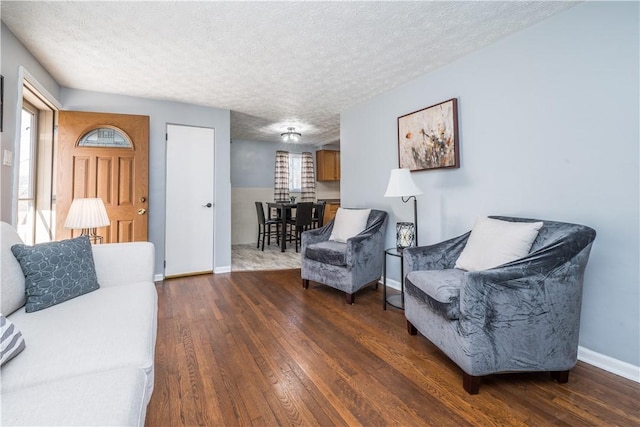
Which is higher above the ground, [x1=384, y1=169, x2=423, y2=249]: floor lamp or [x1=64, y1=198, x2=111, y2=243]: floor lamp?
[x1=384, y1=169, x2=423, y2=249]: floor lamp

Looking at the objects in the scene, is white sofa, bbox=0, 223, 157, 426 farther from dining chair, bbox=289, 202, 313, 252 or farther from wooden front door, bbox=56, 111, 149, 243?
Result: dining chair, bbox=289, 202, 313, 252

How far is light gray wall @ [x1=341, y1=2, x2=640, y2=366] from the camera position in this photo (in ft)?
5.44

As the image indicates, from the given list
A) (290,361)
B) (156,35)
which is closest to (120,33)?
(156,35)

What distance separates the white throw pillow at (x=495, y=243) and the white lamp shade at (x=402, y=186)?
1.93 feet

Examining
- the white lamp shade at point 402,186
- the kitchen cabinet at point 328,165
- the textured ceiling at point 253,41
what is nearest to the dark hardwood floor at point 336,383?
the white lamp shade at point 402,186

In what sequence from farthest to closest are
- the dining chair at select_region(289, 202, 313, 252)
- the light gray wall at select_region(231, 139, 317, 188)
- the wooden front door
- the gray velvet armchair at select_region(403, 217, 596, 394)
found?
the light gray wall at select_region(231, 139, 317, 188) < the dining chair at select_region(289, 202, 313, 252) < the wooden front door < the gray velvet armchair at select_region(403, 217, 596, 394)

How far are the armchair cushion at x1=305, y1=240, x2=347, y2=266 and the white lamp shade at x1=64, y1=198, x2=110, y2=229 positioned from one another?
1.91m

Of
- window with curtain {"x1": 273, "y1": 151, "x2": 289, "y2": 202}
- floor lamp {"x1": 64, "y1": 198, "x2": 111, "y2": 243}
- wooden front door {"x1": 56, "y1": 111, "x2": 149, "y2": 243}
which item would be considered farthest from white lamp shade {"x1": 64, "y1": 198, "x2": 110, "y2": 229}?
window with curtain {"x1": 273, "y1": 151, "x2": 289, "y2": 202}

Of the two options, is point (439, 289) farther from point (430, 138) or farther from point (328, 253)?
point (430, 138)

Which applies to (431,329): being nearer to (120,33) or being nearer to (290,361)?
(290,361)

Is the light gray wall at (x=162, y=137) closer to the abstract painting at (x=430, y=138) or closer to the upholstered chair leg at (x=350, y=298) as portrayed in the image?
the upholstered chair leg at (x=350, y=298)

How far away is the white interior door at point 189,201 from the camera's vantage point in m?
3.67

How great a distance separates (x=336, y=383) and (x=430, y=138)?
2306 mm

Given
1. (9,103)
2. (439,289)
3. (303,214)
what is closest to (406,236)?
(439,289)
